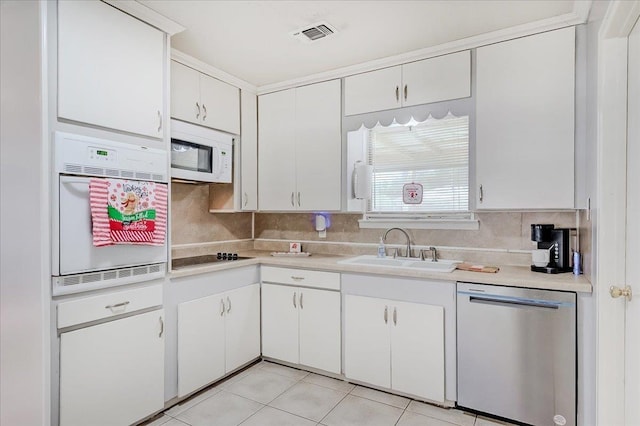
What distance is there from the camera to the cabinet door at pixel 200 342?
95.1 inches

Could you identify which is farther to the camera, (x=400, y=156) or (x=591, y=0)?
(x=400, y=156)

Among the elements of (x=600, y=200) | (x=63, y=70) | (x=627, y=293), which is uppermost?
(x=63, y=70)

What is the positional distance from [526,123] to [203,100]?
2.31m

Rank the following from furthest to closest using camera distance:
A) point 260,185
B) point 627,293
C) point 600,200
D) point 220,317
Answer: point 260,185 → point 220,317 → point 600,200 → point 627,293

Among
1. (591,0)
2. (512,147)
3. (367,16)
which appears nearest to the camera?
(591,0)

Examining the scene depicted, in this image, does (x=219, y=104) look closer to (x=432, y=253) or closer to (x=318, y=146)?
(x=318, y=146)

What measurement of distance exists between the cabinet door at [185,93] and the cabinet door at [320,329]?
160 centimetres

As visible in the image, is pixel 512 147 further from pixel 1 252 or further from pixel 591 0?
pixel 1 252

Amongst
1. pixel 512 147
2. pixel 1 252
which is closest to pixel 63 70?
pixel 1 252

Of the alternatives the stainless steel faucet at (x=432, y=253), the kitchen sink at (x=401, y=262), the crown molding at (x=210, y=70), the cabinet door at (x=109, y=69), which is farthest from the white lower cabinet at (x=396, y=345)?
the crown molding at (x=210, y=70)

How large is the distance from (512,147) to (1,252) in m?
2.58

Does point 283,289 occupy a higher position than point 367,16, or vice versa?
point 367,16

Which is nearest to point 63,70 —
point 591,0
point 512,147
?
point 512,147

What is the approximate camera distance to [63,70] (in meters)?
1.78
